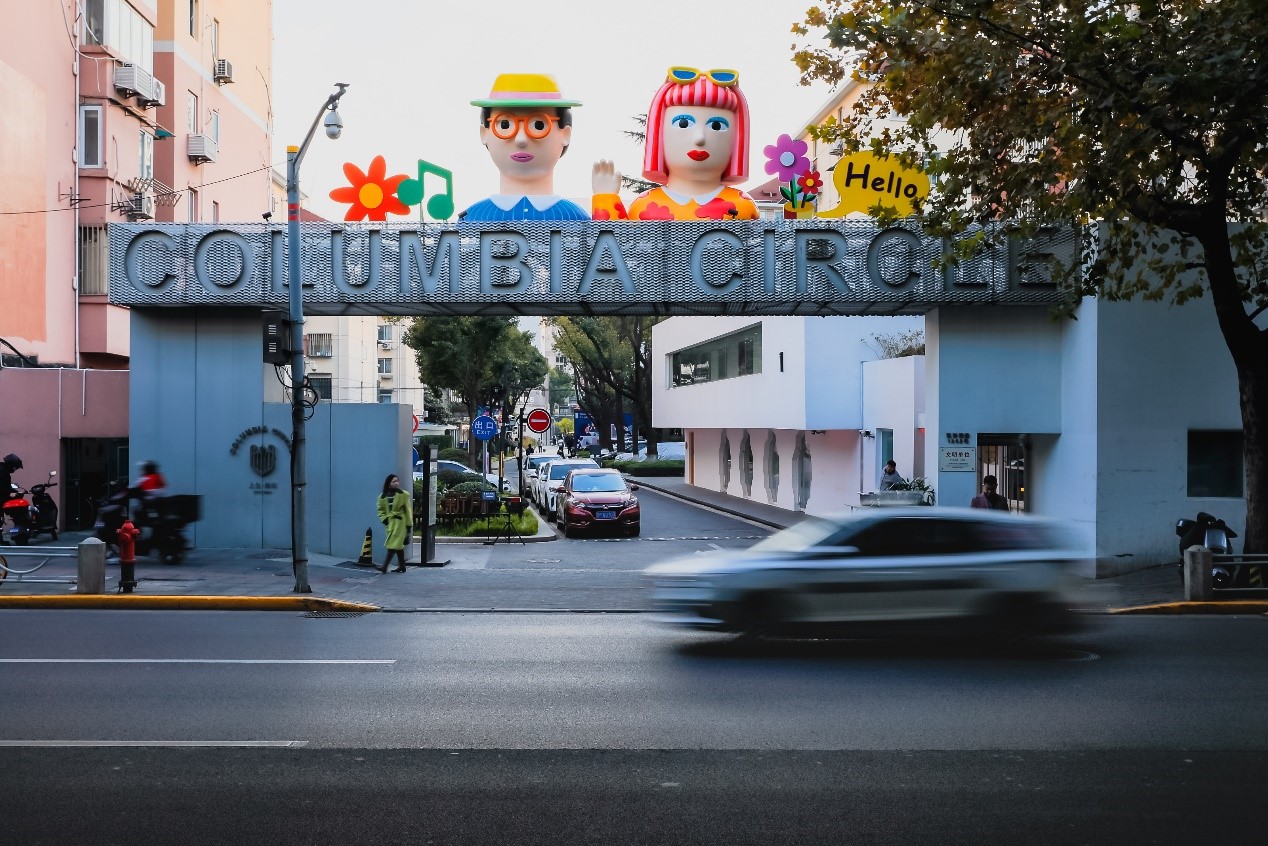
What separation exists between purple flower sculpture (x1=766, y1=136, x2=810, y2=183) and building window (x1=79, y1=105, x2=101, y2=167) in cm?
1803

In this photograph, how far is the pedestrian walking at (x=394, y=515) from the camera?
63.2 feet

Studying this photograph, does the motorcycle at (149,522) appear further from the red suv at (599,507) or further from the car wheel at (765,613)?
the car wheel at (765,613)

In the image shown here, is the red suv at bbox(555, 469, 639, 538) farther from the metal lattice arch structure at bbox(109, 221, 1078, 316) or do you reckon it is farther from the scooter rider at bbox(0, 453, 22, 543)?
the scooter rider at bbox(0, 453, 22, 543)

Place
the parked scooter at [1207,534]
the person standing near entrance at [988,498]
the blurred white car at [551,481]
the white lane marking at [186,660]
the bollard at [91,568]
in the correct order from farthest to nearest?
the blurred white car at [551,481] < the person standing near entrance at [988,498] < the parked scooter at [1207,534] < the bollard at [91,568] < the white lane marking at [186,660]

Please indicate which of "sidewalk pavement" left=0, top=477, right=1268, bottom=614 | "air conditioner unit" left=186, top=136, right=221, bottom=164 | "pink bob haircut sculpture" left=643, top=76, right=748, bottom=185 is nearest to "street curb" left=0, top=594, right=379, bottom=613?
"sidewalk pavement" left=0, top=477, right=1268, bottom=614

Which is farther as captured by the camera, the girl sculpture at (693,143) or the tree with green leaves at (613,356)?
the tree with green leaves at (613,356)

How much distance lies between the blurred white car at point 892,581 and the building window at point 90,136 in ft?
79.7

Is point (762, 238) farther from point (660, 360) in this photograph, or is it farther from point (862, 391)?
point (660, 360)

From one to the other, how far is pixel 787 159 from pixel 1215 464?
8.75 m

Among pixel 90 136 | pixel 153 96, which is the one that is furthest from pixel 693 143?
pixel 90 136

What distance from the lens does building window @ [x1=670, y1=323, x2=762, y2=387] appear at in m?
40.3

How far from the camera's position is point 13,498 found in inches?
854

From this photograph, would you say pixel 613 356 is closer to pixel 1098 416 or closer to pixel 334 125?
pixel 1098 416

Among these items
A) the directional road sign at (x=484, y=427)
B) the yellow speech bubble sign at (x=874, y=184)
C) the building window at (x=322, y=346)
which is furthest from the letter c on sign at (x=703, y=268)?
the building window at (x=322, y=346)
